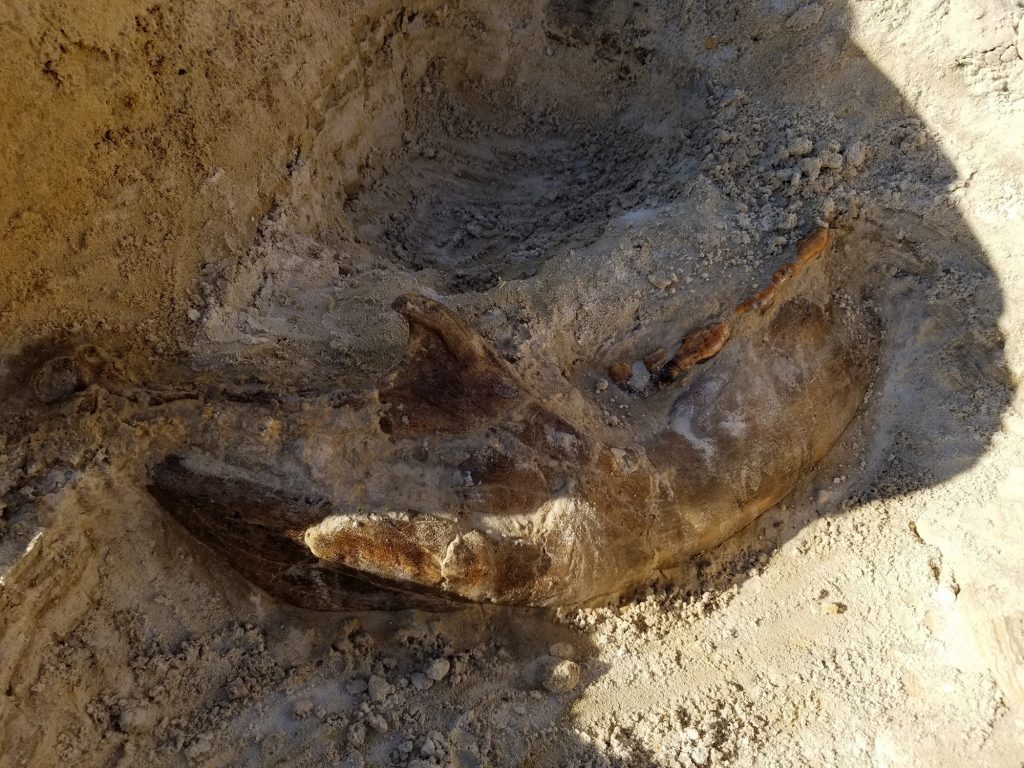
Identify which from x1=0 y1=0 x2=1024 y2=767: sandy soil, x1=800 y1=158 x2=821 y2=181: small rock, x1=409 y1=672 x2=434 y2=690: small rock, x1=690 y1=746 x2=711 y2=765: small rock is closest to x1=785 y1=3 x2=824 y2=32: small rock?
x1=0 y1=0 x2=1024 y2=767: sandy soil

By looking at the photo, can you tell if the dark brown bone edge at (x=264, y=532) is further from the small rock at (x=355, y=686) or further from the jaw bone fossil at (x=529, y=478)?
the small rock at (x=355, y=686)

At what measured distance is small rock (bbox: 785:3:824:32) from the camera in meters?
2.92

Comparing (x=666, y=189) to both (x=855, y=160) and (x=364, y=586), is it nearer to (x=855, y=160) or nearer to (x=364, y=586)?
(x=855, y=160)

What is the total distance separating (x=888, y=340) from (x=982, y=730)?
139cm

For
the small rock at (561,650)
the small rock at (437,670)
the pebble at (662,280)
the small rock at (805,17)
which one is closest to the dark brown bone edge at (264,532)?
the small rock at (437,670)

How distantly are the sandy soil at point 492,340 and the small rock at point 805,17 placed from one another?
0.02 metres

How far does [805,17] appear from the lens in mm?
2932

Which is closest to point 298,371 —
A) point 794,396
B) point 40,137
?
point 40,137

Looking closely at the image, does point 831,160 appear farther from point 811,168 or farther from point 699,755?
point 699,755

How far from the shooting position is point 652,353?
2.66m

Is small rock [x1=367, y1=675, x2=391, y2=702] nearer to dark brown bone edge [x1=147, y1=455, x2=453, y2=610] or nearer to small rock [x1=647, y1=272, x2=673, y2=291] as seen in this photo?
dark brown bone edge [x1=147, y1=455, x2=453, y2=610]

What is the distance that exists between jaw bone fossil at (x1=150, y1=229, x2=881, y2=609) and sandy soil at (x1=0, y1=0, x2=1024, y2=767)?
0.43 feet

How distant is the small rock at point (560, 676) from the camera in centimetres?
243

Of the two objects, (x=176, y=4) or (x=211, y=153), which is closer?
(x=176, y=4)
